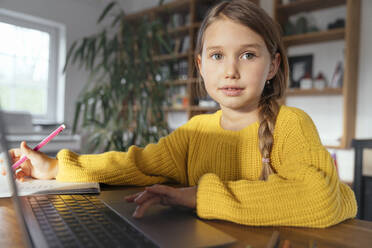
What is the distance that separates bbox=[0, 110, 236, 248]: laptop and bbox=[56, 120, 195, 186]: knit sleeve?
216mm

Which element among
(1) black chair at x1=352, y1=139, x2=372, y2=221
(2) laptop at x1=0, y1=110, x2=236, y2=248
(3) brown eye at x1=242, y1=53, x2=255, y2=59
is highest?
(3) brown eye at x1=242, y1=53, x2=255, y2=59

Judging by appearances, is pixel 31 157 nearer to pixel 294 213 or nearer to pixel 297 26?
pixel 294 213

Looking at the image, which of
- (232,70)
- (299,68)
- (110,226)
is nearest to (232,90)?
(232,70)

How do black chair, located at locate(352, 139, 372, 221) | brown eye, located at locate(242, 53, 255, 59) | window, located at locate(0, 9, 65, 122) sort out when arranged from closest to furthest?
brown eye, located at locate(242, 53, 255, 59)
black chair, located at locate(352, 139, 372, 221)
window, located at locate(0, 9, 65, 122)

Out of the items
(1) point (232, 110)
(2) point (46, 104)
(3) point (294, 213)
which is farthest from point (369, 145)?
(2) point (46, 104)

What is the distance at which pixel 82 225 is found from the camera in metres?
0.45

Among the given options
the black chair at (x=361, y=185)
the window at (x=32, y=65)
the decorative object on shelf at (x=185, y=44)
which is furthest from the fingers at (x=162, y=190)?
the window at (x=32, y=65)

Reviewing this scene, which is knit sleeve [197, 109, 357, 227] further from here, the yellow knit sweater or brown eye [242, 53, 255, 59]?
brown eye [242, 53, 255, 59]

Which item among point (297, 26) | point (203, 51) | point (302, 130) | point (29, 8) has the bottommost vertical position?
point (302, 130)

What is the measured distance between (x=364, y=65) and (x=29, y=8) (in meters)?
3.67

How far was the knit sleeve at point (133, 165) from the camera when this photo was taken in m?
0.82

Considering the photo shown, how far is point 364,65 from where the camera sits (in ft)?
8.85

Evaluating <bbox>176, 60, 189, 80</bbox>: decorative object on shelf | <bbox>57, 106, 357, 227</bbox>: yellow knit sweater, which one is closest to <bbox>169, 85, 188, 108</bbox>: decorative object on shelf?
<bbox>176, 60, 189, 80</bbox>: decorative object on shelf

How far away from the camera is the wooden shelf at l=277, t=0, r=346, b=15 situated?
2760 millimetres
